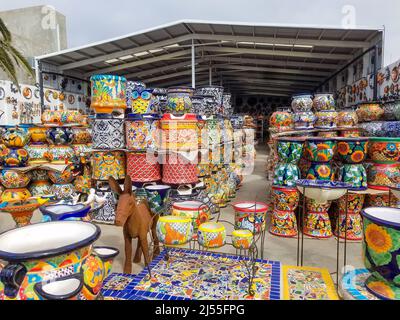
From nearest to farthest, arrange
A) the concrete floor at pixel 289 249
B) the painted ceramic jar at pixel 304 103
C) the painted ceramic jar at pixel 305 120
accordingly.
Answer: the concrete floor at pixel 289 249 → the painted ceramic jar at pixel 305 120 → the painted ceramic jar at pixel 304 103

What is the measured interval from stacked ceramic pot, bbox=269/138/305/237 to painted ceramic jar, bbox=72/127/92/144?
4.04m

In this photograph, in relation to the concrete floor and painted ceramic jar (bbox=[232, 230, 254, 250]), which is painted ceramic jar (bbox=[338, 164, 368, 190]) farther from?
painted ceramic jar (bbox=[232, 230, 254, 250])

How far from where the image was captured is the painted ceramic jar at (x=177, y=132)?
4504 mm

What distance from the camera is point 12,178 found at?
5.45m

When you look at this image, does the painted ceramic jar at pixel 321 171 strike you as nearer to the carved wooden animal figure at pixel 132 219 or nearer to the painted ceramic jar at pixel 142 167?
the painted ceramic jar at pixel 142 167

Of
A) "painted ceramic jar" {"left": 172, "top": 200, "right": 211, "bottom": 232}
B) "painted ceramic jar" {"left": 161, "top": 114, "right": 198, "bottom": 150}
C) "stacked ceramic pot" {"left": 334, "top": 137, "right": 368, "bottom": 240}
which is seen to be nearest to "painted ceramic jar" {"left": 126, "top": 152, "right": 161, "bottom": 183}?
"painted ceramic jar" {"left": 161, "top": 114, "right": 198, "bottom": 150}

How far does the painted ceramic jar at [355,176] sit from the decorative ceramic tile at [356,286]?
208 cm

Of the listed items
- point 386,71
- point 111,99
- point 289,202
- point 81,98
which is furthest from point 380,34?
point 81,98

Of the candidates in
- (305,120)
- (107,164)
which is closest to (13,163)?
(107,164)

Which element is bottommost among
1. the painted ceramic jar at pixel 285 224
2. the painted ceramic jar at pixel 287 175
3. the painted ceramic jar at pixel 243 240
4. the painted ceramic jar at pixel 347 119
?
the painted ceramic jar at pixel 285 224

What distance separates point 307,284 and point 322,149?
6.64 feet

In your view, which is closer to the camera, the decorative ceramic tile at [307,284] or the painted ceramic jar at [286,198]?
the decorative ceramic tile at [307,284]

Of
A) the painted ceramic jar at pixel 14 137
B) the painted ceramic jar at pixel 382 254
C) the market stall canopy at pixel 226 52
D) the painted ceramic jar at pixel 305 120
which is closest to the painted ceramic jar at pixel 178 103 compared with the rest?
the painted ceramic jar at pixel 305 120

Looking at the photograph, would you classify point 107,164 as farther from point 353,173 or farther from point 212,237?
point 353,173
